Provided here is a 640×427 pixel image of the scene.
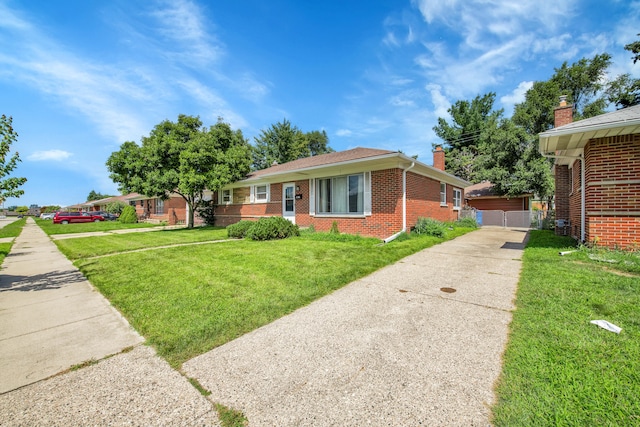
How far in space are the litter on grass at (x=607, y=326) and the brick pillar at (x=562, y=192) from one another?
429 inches

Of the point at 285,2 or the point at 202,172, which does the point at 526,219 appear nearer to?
the point at 285,2

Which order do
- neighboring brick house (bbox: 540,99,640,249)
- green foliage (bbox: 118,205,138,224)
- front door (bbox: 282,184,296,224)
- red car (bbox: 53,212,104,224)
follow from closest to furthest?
neighboring brick house (bbox: 540,99,640,249)
front door (bbox: 282,184,296,224)
green foliage (bbox: 118,205,138,224)
red car (bbox: 53,212,104,224)

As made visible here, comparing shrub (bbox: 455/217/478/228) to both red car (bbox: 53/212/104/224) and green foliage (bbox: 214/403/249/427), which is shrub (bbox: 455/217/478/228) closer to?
green foliage (bbox: 214/403/249/427)

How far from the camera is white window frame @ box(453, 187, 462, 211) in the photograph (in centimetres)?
1781

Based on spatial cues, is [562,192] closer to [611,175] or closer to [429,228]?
[611,175]

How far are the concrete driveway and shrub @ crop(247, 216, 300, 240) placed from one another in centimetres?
680

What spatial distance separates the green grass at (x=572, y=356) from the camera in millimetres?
1813

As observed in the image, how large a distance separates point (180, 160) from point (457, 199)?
17695 millimetres

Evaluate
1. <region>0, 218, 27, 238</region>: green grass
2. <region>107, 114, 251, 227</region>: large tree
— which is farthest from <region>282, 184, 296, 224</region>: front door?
<region>0, 218, 27, 238</region>: green grass

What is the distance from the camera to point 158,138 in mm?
15898

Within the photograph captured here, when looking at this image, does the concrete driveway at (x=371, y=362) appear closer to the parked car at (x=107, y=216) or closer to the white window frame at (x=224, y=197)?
the white window frame at (x=224, y=197)

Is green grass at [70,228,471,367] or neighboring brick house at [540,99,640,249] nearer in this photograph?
green grass at [70,228,471,367]

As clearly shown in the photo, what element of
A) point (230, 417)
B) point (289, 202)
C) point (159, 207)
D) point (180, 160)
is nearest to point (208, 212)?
point (180, 160)

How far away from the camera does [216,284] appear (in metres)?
5.00
